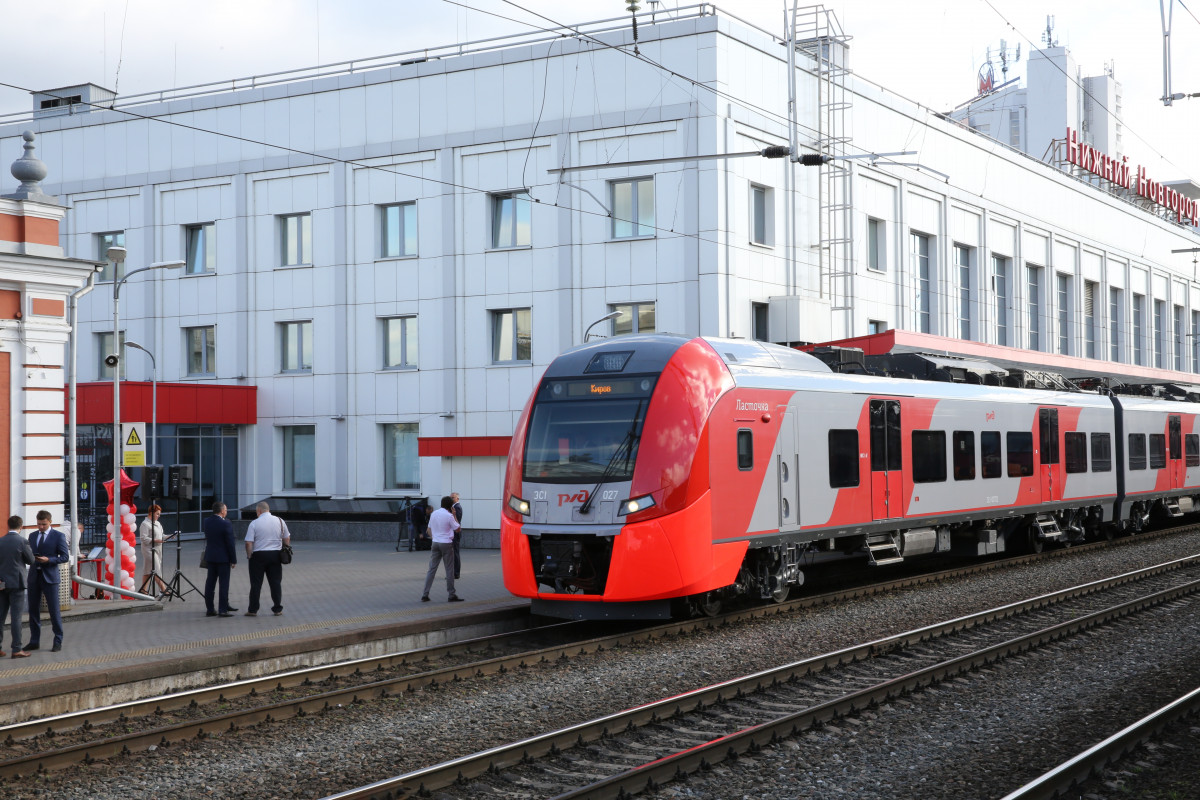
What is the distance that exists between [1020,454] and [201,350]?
81.2ft

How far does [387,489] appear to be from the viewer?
111 feet

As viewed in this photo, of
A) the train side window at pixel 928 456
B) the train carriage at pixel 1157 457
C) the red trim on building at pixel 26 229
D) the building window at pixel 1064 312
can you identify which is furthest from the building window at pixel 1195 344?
the red trim on building at pixel 26 229

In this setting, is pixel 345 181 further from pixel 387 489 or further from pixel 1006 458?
pixel 1006 458

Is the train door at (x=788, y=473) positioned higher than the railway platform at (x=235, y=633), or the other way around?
the train door at (x=788, y=473)

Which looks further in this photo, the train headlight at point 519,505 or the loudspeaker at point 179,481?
the loudspeaker at point 179,481

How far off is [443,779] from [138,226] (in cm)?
3272

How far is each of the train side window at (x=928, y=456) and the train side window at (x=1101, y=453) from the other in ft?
23.5

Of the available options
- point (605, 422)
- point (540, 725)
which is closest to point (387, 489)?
point (605, 422)

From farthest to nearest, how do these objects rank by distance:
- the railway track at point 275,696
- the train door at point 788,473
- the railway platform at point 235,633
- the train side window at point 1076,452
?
the train side window at point 1076,452 < the train door at point 788,473 < the railway platform at point 235,633 < the railway track at point 275,696

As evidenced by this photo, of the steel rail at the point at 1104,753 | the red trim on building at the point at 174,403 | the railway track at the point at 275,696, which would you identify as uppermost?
the red trim on building at the point at 174,403

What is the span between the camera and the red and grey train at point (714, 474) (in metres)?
13.6

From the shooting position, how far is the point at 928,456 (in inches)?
737

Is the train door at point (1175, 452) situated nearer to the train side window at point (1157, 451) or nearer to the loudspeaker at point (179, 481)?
the train side window at point (1157, 451)

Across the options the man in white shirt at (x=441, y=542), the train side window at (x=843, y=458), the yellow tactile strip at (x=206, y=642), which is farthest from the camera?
the man in white shirt at (x=441, y=542)
